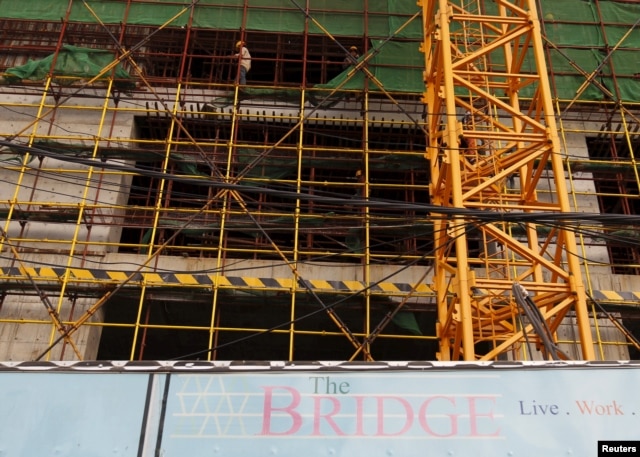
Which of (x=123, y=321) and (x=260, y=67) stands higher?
(x=260, y=67)

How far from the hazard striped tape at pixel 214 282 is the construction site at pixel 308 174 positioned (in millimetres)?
40

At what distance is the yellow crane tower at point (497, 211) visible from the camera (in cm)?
916

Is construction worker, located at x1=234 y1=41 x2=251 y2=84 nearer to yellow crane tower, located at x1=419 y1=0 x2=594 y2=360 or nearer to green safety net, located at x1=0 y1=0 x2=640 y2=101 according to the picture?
green safety net, located at x1=0 y1=0 x2=640 y2=101

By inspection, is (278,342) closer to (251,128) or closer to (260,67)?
(251,128)

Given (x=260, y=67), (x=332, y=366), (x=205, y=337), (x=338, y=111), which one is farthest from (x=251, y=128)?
(x=332, y=366)

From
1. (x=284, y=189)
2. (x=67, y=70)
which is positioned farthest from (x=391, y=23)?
(x=67, y=70)

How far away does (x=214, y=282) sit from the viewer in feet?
38.2

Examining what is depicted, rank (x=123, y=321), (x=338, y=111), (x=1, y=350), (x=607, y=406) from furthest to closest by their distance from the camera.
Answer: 1. (x=338, y=111)
2. (x=123, y=321)
3. (x=1, y=350)
4. (x=607, y=406)

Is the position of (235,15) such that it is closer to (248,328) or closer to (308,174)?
(308,174)

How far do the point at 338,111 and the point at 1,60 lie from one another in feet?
26.0

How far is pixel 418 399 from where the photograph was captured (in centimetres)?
509

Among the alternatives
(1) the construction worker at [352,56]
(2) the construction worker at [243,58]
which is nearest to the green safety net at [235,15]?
(1) the construction worker at [352,56]

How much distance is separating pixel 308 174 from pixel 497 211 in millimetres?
6621

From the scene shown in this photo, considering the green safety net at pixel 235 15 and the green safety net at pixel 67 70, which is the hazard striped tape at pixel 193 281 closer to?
the green safety net at pixel 67 70
